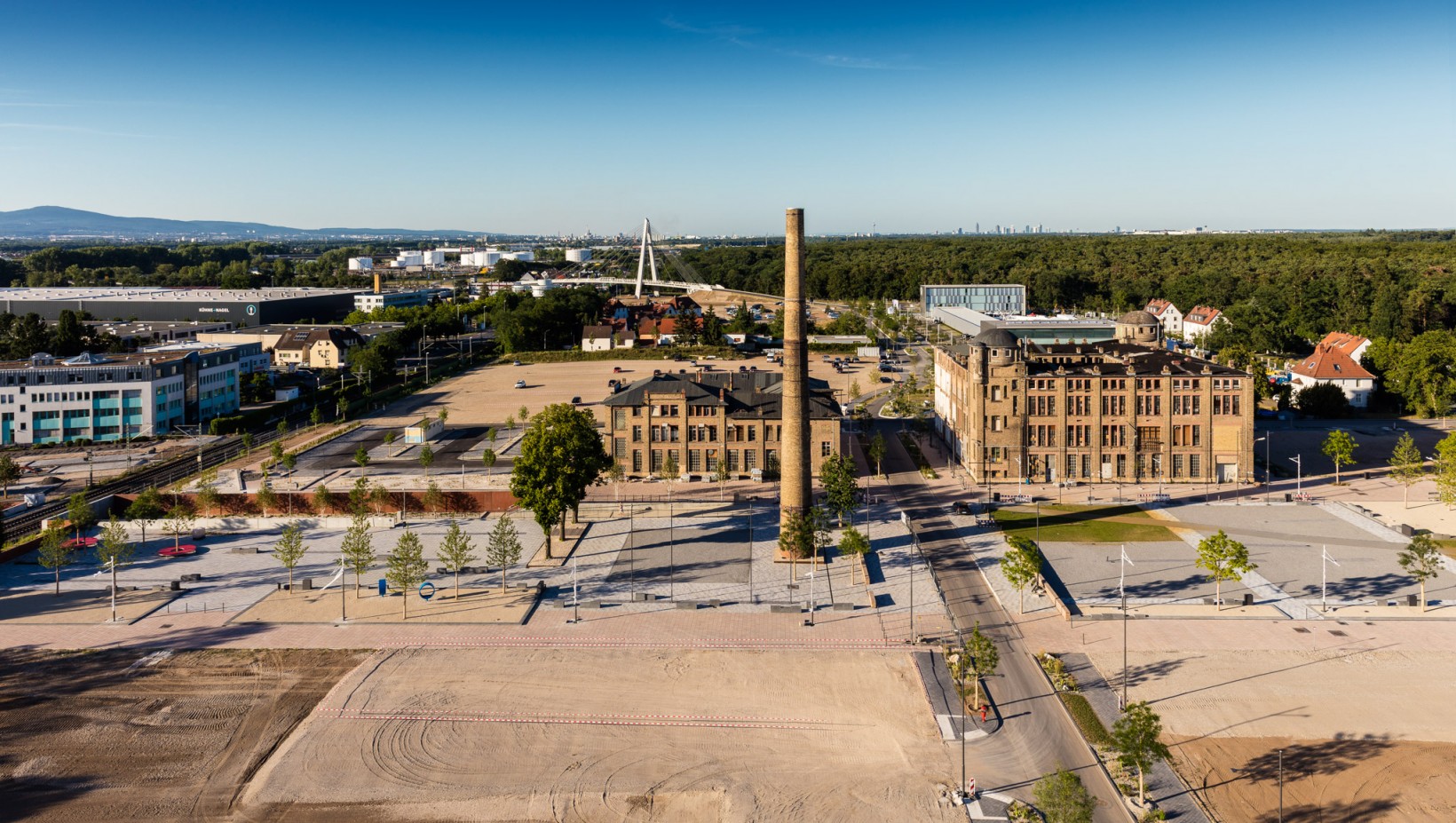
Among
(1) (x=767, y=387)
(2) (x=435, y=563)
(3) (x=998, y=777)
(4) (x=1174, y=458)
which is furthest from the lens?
(1) (x=767, y=387)

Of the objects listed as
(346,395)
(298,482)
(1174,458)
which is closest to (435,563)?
(298,482)

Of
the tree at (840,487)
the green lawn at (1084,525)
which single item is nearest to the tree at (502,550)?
the tree at (840,487)

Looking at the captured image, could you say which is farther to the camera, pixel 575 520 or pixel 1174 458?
pixel 1174 458

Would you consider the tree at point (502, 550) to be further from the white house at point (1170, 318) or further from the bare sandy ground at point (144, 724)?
the white house at point (1170, 318)

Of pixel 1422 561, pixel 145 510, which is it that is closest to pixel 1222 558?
pixel 1422 561

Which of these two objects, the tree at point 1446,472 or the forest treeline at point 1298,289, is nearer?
the tree at point 1446,472

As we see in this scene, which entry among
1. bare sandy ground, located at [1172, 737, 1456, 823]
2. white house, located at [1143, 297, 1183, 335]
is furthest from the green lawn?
white house, located at [1143, 297, 1183, 335]

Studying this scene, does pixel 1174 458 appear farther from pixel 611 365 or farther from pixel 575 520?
pixel 611 365
